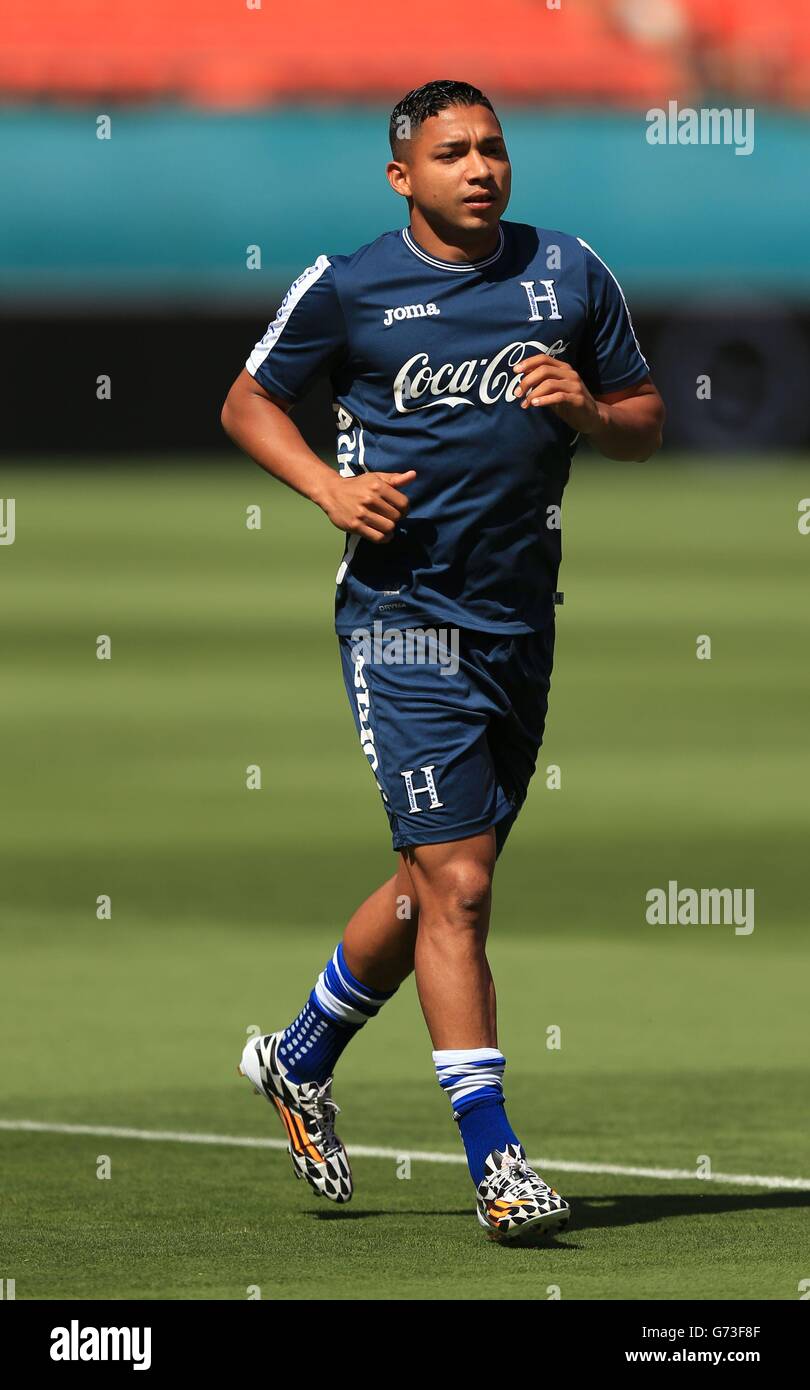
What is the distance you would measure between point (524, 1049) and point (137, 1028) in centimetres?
127

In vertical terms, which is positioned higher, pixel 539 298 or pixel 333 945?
pixel 539 298

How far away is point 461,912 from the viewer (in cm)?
597

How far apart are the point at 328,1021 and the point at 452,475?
4.40 ft

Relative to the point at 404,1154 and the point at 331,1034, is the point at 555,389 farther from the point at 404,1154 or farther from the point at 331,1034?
the point at 404,1154

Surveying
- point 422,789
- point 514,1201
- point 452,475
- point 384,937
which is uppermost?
point 452,475

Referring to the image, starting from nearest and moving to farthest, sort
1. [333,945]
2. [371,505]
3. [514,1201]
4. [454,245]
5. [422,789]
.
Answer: [514,1201] → [371,505] → [422,789] → [454,245] → [333,945]

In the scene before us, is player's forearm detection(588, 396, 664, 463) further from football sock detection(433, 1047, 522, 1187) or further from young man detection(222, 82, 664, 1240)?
football sock detection(433, 1047, 522, 1187)

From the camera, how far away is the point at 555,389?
233 inches

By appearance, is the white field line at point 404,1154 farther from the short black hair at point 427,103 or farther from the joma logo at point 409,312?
the short black hair at point 427,103

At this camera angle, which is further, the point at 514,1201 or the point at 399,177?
the point at 399,177

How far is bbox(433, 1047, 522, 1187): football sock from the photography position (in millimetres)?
5875

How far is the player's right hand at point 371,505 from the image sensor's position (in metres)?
5.88

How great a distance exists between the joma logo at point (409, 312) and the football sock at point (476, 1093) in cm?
157

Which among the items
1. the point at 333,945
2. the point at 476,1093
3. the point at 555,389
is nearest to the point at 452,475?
the point at 555,389
